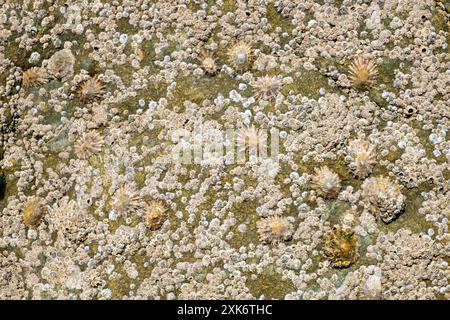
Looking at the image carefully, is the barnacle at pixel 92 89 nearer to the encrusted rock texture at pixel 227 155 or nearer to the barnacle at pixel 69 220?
the encrusted rock texture at pixel 227 155

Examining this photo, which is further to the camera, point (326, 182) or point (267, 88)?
point (267, 88)

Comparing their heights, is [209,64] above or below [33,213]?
above

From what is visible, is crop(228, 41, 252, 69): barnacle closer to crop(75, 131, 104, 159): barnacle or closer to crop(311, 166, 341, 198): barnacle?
crop(311, 166, 341, 198): barnacle

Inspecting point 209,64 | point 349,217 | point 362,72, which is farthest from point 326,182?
point 209,64

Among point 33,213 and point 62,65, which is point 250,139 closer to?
point 62,65

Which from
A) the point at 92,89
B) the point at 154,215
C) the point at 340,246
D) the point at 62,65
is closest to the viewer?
the point at 340,246

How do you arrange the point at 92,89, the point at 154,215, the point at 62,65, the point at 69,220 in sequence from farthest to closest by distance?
the point at 62,65
the point at 92,89
the point at 69,220
the point at 154,215
